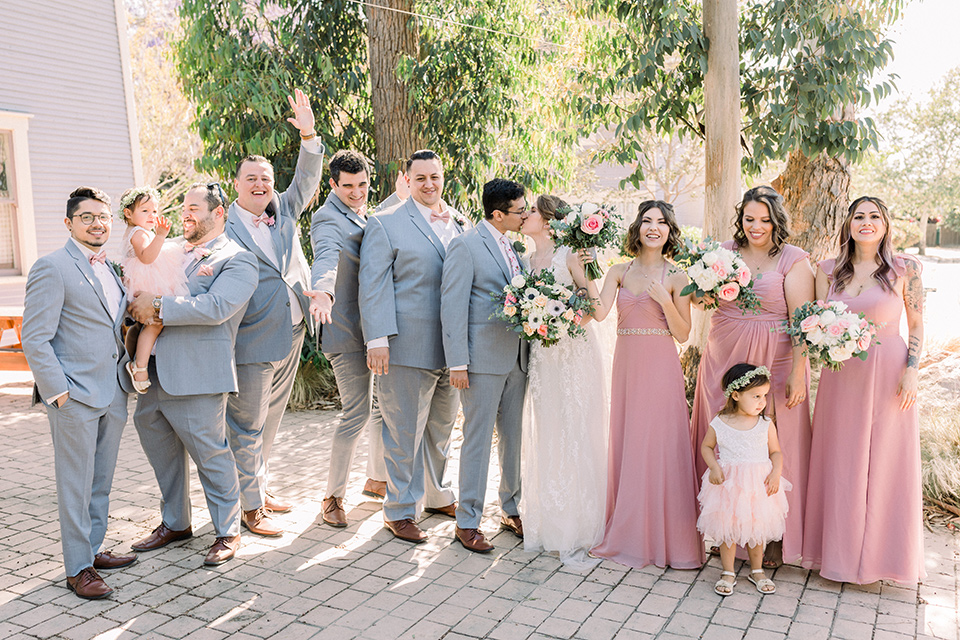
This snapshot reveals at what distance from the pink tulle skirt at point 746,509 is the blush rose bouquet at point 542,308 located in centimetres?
119

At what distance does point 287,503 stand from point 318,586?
4.64 ft

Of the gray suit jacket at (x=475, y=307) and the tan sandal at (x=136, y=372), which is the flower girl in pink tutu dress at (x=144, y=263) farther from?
the gray suit jacket at (x=475, y=307)

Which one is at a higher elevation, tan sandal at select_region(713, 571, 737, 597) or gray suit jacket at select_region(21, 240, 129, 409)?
gray suit jacket at select_region(21, 240, 129, 409)

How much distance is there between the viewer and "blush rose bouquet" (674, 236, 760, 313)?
165 inches

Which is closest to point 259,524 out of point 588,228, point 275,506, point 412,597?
point 275,506

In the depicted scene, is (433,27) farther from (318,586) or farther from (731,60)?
(318,586)

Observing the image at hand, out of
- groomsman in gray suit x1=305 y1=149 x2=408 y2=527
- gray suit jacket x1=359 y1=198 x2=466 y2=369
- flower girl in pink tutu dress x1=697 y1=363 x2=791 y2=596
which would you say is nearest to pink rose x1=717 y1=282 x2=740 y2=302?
flower girl in pink tutu dress x1=697 y1=363 x2=791 y2=596

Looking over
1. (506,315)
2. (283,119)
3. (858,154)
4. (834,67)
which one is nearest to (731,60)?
(834,67)

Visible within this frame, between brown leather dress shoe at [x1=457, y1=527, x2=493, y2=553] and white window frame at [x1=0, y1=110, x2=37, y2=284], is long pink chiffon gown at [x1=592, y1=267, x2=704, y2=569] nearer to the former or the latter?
brown leather dress shoe at [x1=457, y1=527, x2=493, y2=553]

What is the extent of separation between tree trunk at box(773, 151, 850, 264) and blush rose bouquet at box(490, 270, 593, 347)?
460 centimetres

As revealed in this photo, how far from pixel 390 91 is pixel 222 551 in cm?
609

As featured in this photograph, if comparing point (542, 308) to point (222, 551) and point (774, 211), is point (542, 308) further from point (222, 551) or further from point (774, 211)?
point (222, 551)

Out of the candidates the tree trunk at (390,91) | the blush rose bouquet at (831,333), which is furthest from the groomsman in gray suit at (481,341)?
the tree trunk at (390,91)

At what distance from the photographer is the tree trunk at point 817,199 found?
8195 mm
